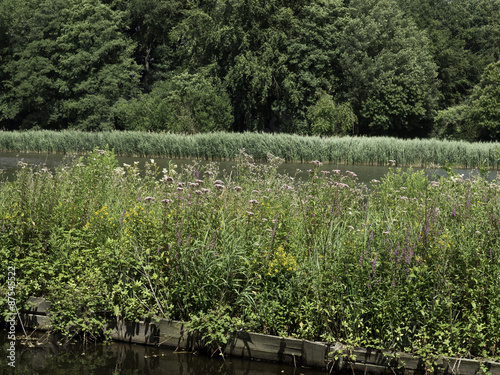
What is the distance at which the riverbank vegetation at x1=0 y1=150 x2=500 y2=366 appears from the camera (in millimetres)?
5645

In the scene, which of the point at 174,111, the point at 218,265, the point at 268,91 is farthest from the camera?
the point at 268,91

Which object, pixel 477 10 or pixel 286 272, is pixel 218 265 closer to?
pixel 286 272

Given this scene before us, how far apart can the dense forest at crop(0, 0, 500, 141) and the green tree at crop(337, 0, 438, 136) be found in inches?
4.7

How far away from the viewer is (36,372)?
574 cm

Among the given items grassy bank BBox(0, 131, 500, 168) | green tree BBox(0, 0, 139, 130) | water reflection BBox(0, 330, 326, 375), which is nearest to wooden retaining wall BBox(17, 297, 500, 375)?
water reflection BBox(0, 330, 326, 375)

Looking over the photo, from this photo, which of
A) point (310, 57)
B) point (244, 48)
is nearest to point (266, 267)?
point (244, 48)

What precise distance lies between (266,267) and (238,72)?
42761mm

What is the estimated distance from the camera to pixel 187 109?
4722 cm

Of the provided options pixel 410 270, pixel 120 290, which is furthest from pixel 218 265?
pixel 410 270

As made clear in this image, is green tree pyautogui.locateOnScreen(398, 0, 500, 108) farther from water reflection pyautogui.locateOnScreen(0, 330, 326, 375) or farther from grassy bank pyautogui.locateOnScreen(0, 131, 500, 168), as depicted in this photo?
water reflection pyautogui.locateOnScreen(0, 330, 326, 375)

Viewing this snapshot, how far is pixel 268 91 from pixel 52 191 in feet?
146

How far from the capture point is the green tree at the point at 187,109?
153 feet

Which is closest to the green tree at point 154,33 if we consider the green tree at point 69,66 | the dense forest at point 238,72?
the dense forest at point 238,72

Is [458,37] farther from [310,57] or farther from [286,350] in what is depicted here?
[286,350]
